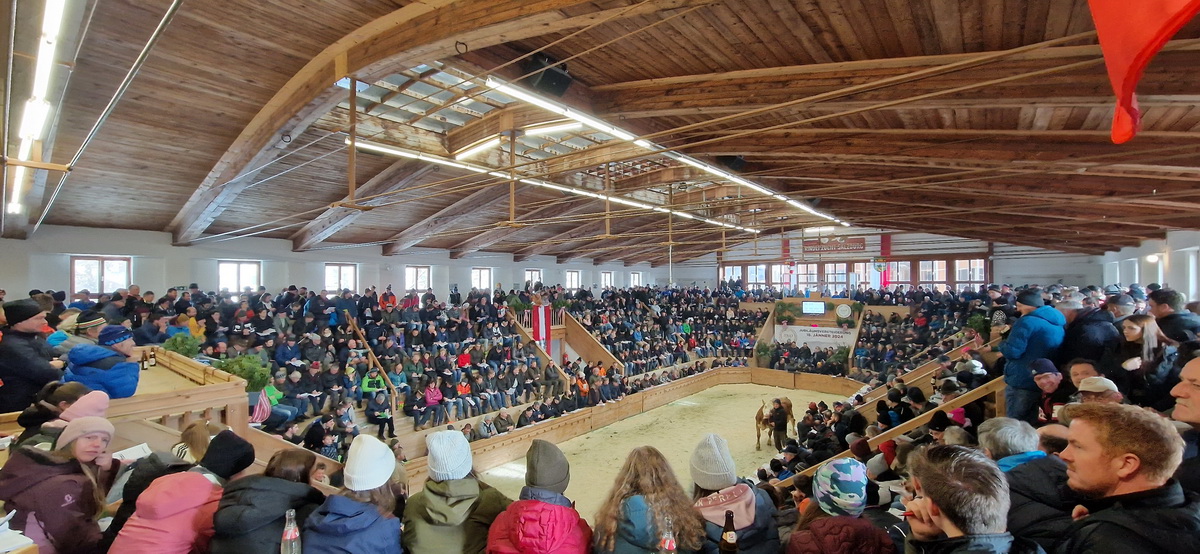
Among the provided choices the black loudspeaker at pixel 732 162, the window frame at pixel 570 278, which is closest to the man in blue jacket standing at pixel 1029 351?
the black loudspeaker at pixel 732 162

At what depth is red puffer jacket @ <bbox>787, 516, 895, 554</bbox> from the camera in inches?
70.3

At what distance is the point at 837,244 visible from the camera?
2005 centimetres

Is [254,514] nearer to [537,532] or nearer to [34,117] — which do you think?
[537,532]

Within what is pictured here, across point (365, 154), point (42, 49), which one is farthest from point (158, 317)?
point (42, 49)

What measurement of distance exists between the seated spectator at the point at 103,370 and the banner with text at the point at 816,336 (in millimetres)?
16639

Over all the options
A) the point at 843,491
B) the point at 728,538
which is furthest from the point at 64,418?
the point at 843,491

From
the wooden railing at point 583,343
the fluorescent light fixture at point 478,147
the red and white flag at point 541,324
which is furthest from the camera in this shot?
the wooden railing at point 583,343

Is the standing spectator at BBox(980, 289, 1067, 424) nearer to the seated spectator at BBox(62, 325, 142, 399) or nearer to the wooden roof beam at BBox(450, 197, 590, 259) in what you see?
the seated spectator at BBox(62, 325, 142, 399)

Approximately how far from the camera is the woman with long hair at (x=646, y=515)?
191 centimetres

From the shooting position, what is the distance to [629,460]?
2.12 metres

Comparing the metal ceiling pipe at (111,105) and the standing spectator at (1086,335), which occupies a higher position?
the metal ceiling pipe at (111,105)

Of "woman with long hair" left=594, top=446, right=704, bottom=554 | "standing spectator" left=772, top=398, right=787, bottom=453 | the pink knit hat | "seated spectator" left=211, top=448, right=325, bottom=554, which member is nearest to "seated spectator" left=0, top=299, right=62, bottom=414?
the pink knit hat

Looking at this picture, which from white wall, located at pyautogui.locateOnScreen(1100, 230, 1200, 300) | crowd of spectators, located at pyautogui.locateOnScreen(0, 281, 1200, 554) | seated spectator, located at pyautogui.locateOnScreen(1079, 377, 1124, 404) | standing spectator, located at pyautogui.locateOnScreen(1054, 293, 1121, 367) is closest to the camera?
crowd of spectators, located at pyautogui.locateOnScreen(0, 281, 1200, 554)

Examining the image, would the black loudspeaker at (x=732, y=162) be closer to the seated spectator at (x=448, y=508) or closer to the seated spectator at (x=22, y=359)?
the seated spectator at (x=448, y=508)
